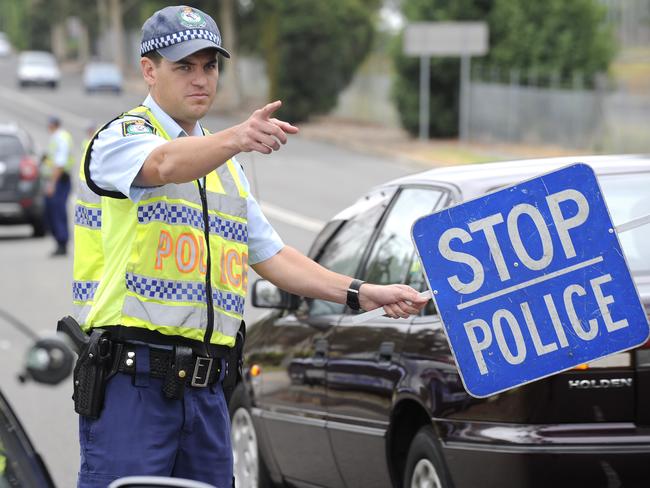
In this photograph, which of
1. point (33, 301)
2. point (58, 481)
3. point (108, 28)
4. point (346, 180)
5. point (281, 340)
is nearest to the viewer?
point (281, 340)

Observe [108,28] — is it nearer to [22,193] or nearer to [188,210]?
[22,193]

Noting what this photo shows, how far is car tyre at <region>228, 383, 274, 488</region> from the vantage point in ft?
24.4

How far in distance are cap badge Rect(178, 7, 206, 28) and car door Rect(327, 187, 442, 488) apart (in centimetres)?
194

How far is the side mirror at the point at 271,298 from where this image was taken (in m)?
6.90

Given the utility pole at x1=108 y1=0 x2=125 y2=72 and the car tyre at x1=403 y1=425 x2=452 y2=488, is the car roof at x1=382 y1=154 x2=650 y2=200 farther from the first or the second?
the utility pole at x1=108 y1=0 x2=125 y2=72

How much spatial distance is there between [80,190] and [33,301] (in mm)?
12174

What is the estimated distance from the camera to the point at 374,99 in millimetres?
57438

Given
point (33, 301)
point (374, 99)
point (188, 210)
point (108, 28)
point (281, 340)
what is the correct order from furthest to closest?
point (108, 28) → point (374, 99) → point (33, 301) → point (281, 340) → point (188, 210)

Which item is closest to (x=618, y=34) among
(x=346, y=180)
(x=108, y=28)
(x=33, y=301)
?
(x=108, y=28)

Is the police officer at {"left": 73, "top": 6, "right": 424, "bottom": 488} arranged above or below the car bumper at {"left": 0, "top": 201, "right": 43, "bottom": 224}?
above

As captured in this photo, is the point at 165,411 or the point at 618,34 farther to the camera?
the point at 618,34

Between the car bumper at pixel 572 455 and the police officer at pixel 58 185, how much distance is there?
1608 cm

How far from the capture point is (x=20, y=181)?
24109 millimetres

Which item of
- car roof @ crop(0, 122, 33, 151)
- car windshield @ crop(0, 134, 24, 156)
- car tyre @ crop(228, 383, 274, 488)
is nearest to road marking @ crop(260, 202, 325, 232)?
car roof @ crop(0, 122, 33, 151)
